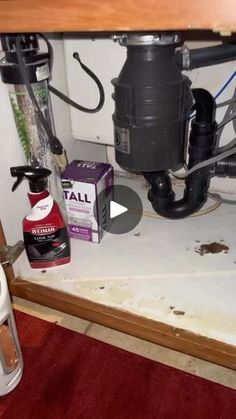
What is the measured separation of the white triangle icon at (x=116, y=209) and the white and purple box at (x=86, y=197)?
0.21 ft

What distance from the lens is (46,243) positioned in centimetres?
91

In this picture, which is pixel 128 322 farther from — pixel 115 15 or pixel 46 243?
pixel 115 15

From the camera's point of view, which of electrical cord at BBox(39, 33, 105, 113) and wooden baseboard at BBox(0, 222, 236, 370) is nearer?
wooden baseboard at BBox(0, 222, 236, 370)

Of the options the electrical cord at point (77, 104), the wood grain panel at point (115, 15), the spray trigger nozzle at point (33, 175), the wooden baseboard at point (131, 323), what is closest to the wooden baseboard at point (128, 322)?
the wooden baseboard at point (131, 323)

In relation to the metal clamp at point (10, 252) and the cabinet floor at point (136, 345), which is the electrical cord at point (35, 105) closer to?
the metal clamp at point (10, 252)

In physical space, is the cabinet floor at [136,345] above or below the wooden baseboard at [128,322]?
below

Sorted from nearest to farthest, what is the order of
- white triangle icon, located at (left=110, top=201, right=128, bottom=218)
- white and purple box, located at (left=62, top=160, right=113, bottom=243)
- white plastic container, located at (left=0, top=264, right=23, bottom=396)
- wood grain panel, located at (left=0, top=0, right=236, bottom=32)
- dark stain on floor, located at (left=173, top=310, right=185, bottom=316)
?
wood grain panel, located at (left=0, top=0, right=236, bottom=32) → white plastic container, located at (left=0, top=264, right=23, bottom=396) → dark stain on floor, located at (left=173, top=310, right=185, bottom=316) → white and purple box, located at (left=62, top=160, right=113, bottom=243) → white triangle icon, located at (left=110, top=201, right=128, bottom=218)

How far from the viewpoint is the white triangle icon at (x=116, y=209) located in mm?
1104

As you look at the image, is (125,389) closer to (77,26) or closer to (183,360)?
(183,360)

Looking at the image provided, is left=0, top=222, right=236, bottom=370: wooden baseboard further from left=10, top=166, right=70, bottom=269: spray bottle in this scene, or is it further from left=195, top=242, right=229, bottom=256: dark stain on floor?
left=195, top=242, right=229, bottom=256: dark stain on floor

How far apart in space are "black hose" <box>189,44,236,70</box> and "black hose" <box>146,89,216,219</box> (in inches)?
4.1

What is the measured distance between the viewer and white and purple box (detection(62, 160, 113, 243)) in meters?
0.93

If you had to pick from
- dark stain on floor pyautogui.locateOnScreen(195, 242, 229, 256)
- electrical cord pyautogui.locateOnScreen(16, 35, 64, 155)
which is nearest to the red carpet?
dark stain on floor pyautogui.locateOnScreen(195, 242, 229, 256)
